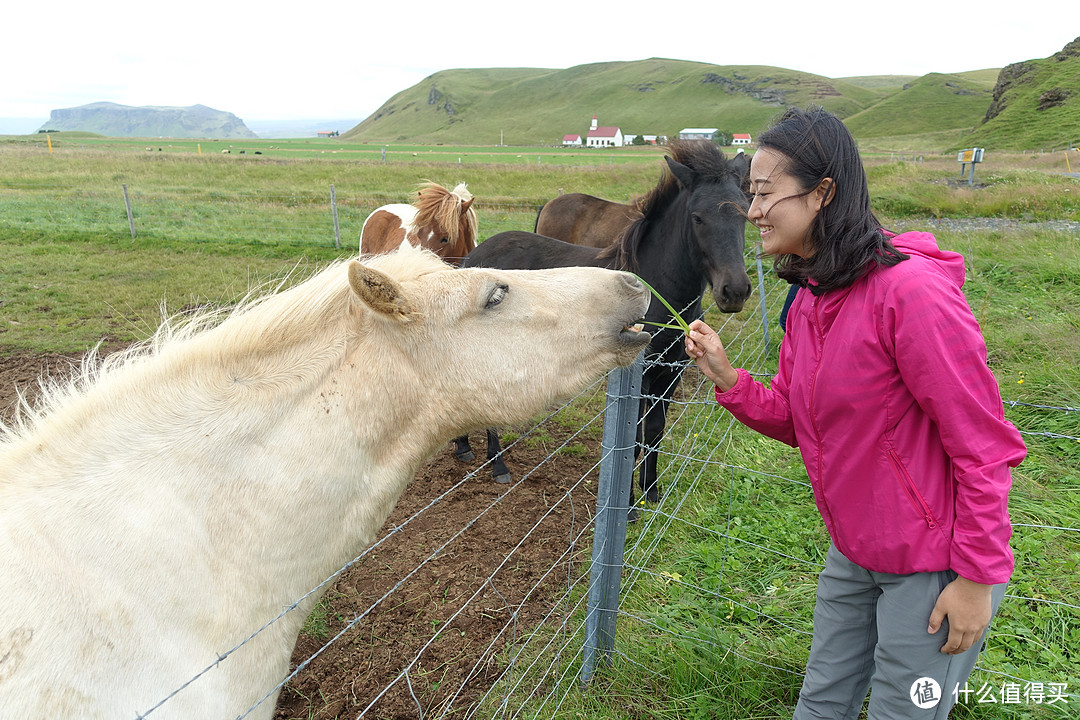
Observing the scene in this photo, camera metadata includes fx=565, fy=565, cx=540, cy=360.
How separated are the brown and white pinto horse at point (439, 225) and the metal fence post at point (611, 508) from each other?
527cm

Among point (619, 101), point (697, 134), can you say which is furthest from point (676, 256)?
point (619, 101)

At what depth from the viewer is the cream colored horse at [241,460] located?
1.36 metres

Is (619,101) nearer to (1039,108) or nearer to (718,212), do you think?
(1039,108)

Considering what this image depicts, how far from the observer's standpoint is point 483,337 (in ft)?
6.08

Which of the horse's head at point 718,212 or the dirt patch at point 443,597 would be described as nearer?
the dirt patch at point 443,597

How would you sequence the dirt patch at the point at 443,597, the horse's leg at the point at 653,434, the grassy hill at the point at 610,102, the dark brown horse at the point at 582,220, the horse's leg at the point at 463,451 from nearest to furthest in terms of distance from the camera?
the dirt patch at the point at 443,597 → the horse's leg at the point at 653,434 → the horse's leg at the point at 463,451 → the dark brown horse at the point at 582,220 → the grassy hill at the point at 610,102

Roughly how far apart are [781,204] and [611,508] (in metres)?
1.46

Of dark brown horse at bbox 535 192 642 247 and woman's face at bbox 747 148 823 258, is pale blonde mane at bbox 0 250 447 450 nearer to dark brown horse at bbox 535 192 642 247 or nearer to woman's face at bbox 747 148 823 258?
woman's face at bbox 747 148 823 258

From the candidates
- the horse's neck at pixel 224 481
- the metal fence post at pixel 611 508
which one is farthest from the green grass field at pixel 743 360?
the horse's neck at pixel 224 481

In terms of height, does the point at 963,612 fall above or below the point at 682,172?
below

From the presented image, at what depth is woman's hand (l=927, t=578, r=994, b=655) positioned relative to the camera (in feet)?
4.56

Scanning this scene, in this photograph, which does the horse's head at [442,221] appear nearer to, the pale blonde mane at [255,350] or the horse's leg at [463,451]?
the horse's leg at [463,451]

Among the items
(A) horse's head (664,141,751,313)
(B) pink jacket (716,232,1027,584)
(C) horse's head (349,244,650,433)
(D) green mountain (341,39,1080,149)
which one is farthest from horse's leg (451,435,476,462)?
(D) green mountain (341,39,1080,149)

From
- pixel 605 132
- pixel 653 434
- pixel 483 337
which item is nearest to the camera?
pixel 483 337
